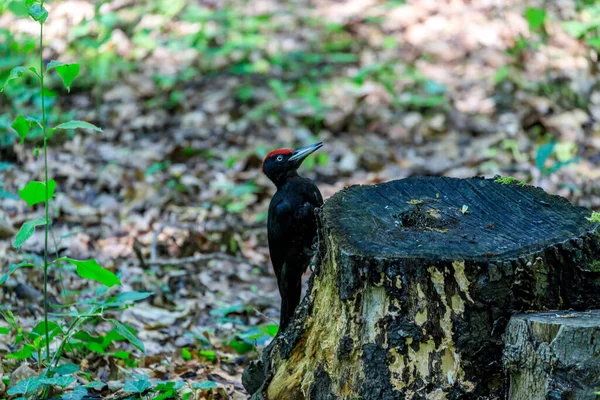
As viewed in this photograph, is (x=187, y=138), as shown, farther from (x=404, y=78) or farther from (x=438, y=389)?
(x=438, y=389)

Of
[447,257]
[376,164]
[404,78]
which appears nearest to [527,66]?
[404,78]

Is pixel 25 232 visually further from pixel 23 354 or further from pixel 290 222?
pixel 290 222

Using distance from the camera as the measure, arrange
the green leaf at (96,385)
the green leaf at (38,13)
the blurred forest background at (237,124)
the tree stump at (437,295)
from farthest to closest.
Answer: the blurred forest background at (237,124) < the green leaf at (96,385) < the green leaf at (38,13) < the tree stump at (437,295)

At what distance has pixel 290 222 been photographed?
3102 mm

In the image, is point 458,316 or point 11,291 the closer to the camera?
point 458,316

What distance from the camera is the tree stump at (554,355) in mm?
2119

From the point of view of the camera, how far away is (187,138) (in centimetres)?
768

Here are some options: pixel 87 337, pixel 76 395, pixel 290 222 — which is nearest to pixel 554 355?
pixel 290 222

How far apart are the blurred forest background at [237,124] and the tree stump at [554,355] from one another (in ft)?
5.01

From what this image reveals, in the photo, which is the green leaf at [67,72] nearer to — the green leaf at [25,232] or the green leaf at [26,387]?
the green leaf at [25,232]

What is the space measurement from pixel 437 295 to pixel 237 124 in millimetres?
5802

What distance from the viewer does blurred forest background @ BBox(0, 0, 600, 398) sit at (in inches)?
186

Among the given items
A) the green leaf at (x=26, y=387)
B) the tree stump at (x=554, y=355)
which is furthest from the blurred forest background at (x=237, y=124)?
the tree stump at (x=554, y=355)

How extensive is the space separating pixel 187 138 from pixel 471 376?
575cm
